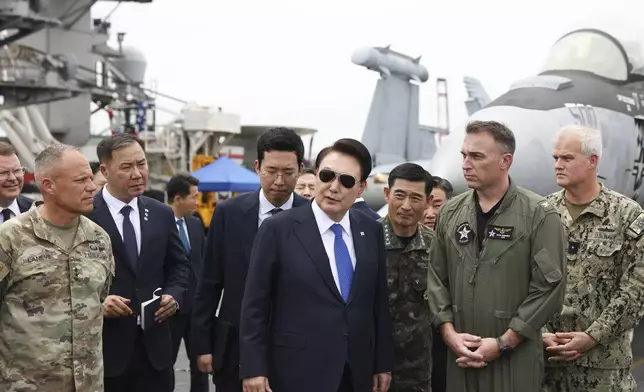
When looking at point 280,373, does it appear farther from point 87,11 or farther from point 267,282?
point 87,11

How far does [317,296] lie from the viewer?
3.73 m

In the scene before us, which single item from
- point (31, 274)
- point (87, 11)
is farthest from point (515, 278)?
point (87, 11)

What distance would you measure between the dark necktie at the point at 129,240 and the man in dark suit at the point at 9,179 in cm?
86

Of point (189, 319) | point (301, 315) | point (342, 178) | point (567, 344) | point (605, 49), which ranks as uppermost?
point (605, 49)

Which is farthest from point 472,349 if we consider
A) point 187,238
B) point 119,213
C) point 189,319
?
point 187,238

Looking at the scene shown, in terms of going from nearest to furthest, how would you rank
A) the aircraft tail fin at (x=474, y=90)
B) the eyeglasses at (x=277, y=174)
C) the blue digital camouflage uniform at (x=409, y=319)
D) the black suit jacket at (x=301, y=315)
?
the black suit jacket at (x=301, y=315)
the eyeglasses at (x=277, y=174)
the blue digital camouflage uniform at (x=409, y=319)
the aircraft tail fin at (x=474, y=90)

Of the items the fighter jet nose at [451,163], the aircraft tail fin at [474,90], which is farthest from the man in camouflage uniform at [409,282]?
the aircraft tail fin at [474,90]

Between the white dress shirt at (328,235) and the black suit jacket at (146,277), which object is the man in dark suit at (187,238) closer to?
the black suit jacket at (146,277)

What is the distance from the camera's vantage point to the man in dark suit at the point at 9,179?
16.7 ft

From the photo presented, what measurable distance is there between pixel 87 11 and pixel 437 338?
4110 centimetres

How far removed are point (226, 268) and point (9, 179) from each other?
66.6 inches

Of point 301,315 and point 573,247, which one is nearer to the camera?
point 301,315

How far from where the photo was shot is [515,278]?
3.77 metres

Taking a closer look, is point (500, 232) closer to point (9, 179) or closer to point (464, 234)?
point (464, 234)
